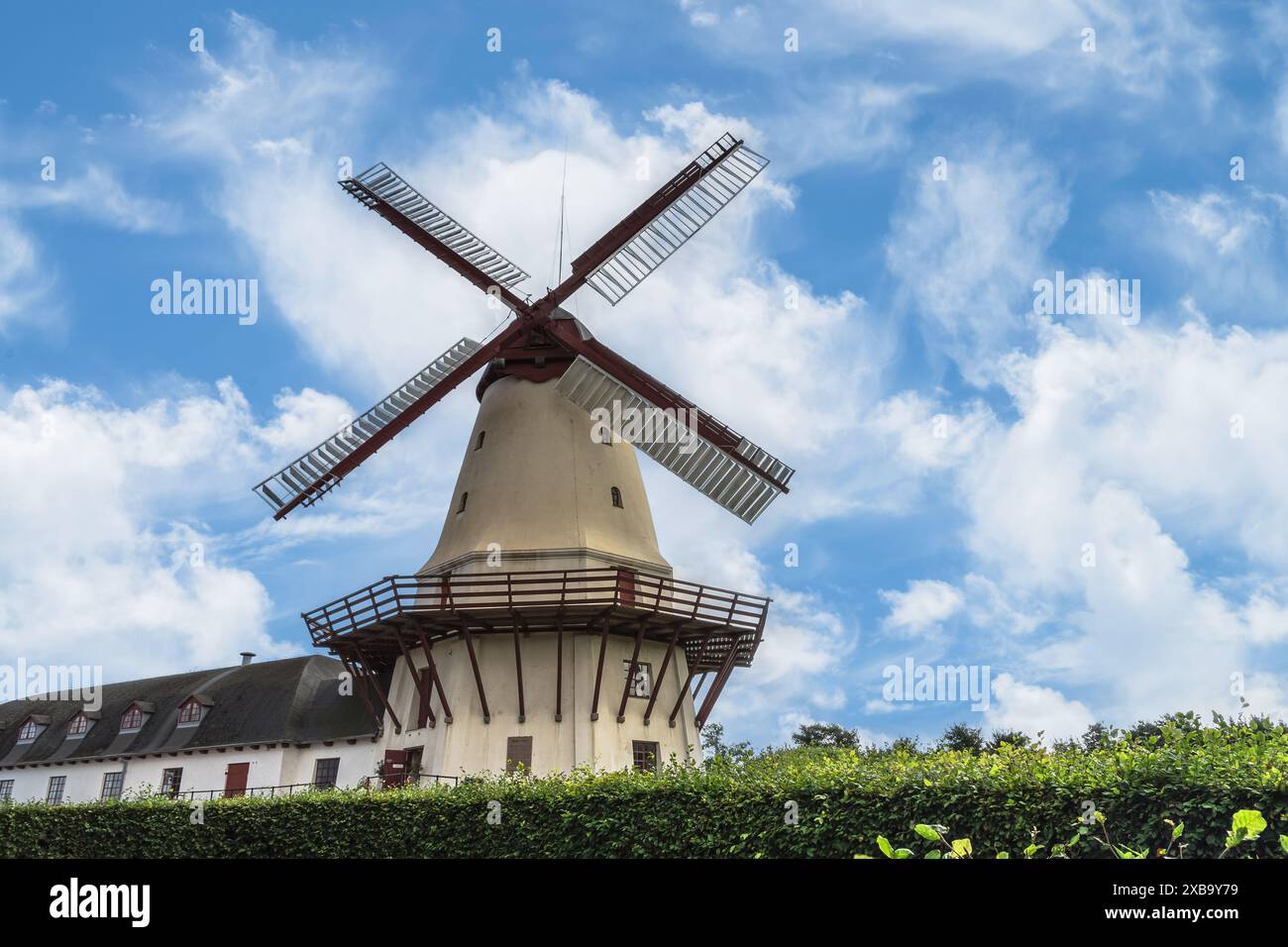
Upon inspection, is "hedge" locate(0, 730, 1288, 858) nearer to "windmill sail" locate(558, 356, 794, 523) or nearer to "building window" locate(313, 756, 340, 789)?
"building window" locate(313, 756, 340, 789)

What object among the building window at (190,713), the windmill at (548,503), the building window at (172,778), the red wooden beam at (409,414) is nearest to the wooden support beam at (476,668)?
the windmill at (548,503)

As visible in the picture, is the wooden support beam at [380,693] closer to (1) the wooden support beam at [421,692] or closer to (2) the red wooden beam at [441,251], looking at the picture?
(1) the wooden support beam at [421,692]

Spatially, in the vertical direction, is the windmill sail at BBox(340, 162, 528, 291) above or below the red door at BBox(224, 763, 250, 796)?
above

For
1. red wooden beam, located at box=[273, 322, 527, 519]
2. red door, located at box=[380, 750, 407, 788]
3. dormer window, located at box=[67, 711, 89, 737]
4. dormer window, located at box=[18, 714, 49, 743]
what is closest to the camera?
red door, located at box=[380, 750, 407, 788]

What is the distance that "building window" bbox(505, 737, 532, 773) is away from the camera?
22.1 metres

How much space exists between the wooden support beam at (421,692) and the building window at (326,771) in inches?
259

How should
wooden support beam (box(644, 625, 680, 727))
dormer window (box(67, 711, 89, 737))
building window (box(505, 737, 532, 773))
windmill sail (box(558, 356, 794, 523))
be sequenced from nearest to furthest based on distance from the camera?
building window (box(505, 737, 532, 773)) → wooden support beam (box(644, 625, 680, 727)) → windmill sail (box(558, 356, 794, 523)) → dormer window (box(67, 711, 89, 737))

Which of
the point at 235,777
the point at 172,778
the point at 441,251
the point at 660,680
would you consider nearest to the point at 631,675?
the point at 660,680

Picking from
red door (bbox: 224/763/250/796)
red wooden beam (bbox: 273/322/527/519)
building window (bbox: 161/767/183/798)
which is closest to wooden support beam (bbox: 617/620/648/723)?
red wooden beam (bbox: 273/322/527/519)

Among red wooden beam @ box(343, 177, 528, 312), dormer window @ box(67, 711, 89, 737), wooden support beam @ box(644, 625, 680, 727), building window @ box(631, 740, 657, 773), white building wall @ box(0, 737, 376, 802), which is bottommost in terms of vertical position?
white building wall @ box(0, 737, 376, 802)

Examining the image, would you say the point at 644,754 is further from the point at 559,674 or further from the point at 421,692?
the point at 421,692

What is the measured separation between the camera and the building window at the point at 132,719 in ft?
115

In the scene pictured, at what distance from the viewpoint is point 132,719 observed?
1387 inches

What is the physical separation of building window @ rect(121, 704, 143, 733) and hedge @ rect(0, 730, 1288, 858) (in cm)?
1459
